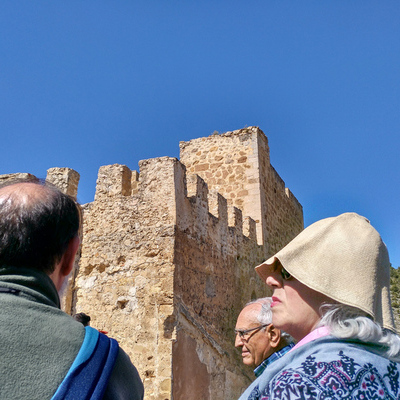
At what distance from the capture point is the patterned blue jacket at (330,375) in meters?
1.35

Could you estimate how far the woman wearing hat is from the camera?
54.7 inches

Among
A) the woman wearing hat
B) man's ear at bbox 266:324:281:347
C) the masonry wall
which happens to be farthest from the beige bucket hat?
the masonry wall

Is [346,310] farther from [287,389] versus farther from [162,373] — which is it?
[162,373]

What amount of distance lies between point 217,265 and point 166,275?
1.50 m

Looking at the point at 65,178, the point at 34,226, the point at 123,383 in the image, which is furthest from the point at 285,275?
the point at 65,178

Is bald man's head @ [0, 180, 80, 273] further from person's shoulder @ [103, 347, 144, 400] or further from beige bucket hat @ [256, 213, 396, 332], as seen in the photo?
beige bucket hat @ [256, 213, 396, 332]

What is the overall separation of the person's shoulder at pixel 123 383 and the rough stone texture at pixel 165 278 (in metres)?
4.21

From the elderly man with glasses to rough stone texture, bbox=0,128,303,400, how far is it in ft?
6.82

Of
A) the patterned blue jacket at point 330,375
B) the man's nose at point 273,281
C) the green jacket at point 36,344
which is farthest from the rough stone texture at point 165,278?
the green jacket at point 36,344

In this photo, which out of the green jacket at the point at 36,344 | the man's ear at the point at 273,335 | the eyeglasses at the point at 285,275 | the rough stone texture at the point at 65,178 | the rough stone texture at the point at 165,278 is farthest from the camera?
the rough stone texture at the point at 65,178

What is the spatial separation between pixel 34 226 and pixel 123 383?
1.78ft

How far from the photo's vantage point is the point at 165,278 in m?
5.81

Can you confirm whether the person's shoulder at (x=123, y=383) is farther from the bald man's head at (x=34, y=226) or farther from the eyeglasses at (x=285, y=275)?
the eyeglasses at (x=285, y=275)

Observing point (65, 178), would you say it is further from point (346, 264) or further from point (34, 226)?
point (346, 264)
